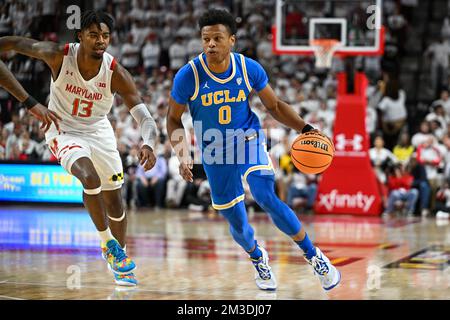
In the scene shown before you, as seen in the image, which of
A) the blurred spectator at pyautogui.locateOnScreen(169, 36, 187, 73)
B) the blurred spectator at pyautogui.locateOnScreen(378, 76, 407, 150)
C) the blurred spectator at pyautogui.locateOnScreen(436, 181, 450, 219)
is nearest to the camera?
the blurred spectator at pyautogui.locateOnScreen(436, 181, 450, 219)

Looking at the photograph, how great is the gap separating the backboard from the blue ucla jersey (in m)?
8.78

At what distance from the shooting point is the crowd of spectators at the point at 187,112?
579 inches

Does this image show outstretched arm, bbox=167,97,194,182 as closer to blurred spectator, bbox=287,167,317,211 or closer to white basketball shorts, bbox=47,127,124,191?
white basketball shorts, bbox=47,127,124,191

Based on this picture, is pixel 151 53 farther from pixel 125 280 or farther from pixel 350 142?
pixel 125 280

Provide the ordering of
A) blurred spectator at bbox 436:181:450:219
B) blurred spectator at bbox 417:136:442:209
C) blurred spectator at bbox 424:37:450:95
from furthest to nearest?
blurred spectator at bbox 424:37:450:95, blurred spectator at bbox 417:136:442:209, blurred spectator at bbox 436:181:450:219

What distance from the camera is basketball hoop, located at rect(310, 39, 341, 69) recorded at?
1522 cm

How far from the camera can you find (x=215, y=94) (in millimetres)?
6660

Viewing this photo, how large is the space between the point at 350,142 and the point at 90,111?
8936 millimetres

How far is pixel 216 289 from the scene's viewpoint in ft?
22.0

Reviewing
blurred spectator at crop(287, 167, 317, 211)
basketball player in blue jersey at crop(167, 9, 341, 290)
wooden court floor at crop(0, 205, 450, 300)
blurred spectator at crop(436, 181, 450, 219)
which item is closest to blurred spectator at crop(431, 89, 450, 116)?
blurred spectator at crop(436, 181, 450, 219)

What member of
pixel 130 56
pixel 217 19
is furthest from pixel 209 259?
pixel 130 56

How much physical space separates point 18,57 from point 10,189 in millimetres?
2472
